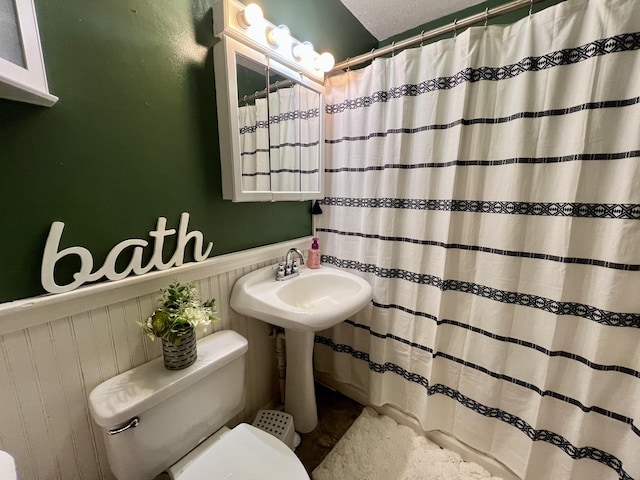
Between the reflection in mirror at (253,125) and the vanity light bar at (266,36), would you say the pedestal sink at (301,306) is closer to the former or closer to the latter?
the reflection in mirror at (253,125)

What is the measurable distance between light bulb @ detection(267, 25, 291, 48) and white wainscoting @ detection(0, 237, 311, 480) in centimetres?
98

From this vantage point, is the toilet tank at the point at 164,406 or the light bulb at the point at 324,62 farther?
the light bulb at the point at 324,62

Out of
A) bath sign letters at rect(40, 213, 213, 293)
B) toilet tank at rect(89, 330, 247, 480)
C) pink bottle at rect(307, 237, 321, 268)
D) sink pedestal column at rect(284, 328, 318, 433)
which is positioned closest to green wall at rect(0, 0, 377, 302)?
bath sign letters at rect(40, 213, 213, 293)

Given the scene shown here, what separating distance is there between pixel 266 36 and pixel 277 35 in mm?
46

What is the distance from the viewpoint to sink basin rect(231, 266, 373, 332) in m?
1.02

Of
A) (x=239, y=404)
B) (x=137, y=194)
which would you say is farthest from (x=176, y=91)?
(x=239, y=404)

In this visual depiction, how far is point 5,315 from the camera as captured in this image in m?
0.67

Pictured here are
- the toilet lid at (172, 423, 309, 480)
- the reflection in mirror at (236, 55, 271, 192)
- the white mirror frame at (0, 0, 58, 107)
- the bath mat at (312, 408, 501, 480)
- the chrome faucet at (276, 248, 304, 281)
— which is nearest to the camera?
the white mirror frame at (0, 0, 58, 107)

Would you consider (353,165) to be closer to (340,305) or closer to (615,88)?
(340,305)

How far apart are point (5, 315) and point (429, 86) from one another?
1608 mm

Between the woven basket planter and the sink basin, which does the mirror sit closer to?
the sink basin

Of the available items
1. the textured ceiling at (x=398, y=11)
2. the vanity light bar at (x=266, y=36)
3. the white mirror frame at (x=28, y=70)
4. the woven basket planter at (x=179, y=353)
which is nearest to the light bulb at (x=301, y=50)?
the vanity light bar at (x=266, y=36)

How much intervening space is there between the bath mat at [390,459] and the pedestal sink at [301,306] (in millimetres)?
206

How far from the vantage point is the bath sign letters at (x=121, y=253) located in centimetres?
72
